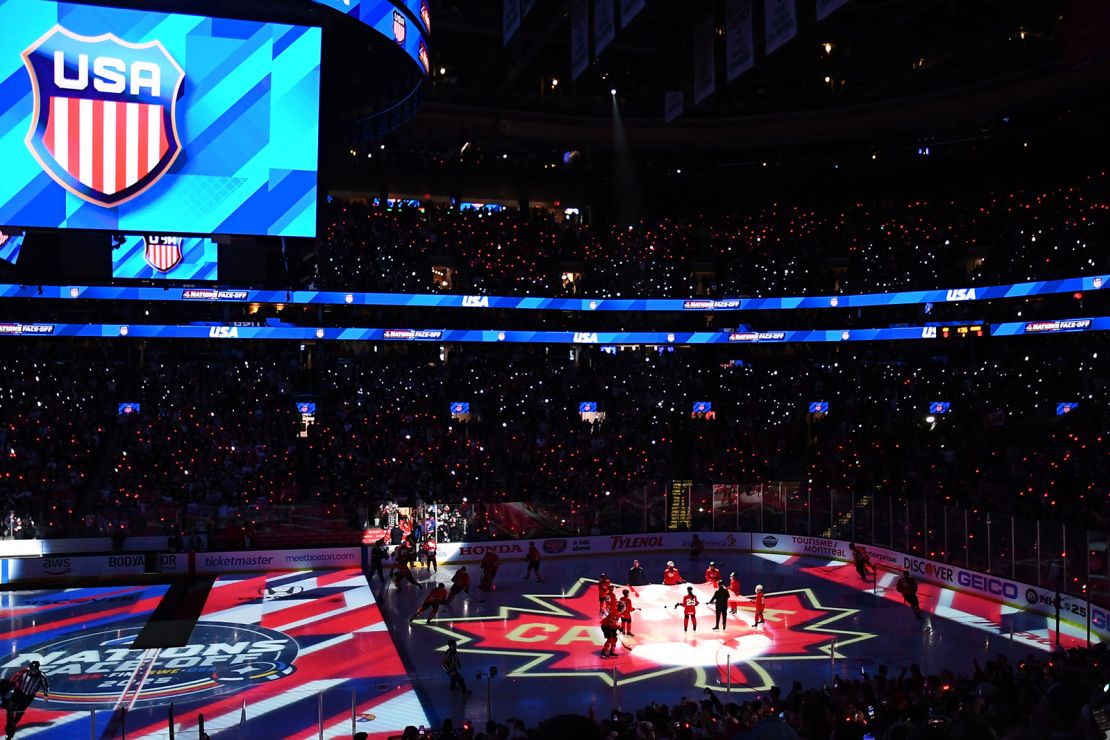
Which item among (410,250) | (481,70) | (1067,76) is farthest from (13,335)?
(1067,76)

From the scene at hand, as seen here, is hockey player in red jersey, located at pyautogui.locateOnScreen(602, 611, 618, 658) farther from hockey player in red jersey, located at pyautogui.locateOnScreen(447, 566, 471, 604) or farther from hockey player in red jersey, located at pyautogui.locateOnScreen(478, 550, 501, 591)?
hockey player in red jersey, located at pyautogui.locateOnScreen(478, 550, 501, 591)

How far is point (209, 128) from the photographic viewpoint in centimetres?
1681

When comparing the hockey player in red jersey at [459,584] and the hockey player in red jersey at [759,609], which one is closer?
the hockey player in red jersey at [759,609]

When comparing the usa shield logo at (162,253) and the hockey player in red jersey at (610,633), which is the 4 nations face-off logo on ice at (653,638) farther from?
the usa shield logo at (162,253)

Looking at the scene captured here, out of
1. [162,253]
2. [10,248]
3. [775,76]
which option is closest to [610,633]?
[162,253]

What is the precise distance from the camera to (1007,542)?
2547 centimetres

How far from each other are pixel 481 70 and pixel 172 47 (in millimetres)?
27434

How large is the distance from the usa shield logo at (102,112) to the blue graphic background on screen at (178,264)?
3874 millimetres

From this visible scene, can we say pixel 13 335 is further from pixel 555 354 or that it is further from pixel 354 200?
pixel 555 354

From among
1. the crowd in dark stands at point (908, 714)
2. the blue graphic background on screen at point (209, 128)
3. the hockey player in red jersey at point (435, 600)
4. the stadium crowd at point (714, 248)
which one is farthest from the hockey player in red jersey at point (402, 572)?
the stadium crowd at point (714, 248)

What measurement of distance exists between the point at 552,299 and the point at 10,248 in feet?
90.9

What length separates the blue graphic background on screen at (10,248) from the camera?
19.0 m

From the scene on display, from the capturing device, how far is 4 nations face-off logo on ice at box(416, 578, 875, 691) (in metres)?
20.2

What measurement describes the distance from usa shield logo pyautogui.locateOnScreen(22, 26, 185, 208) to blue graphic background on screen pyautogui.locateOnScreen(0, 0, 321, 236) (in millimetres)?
123
